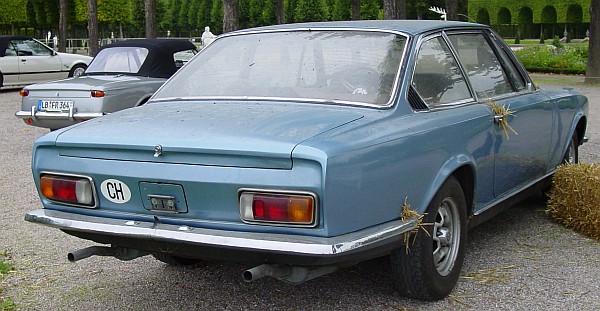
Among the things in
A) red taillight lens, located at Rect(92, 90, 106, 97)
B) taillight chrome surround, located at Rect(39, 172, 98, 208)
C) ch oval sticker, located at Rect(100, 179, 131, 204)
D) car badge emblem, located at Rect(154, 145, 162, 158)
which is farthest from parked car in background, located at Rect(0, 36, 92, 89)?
car badge emblem, located at Rect(154, 145, 162, 158)

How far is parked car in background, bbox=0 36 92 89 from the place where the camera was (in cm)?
2075

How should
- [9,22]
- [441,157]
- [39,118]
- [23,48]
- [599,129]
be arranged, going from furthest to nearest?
1. [9,22]
2. [23,48]
3. [599,129]
4. [39,118]
5. [441,157]

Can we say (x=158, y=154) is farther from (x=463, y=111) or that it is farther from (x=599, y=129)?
(x=599, y=129)

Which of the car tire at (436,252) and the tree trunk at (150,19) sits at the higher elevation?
the tree trunk at (150,19)

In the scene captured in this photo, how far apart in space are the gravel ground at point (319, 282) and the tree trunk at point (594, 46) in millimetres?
15636

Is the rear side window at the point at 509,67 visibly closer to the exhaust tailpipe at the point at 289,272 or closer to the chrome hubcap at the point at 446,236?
the chrome hubcap at the point at 446,236

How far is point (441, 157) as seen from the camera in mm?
4238

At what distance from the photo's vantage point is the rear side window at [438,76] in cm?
452

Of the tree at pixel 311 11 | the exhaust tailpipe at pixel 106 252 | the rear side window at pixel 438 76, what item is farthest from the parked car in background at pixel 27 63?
the tree at pixel 311 11

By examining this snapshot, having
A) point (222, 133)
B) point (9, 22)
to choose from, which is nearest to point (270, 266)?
point (222, 133)

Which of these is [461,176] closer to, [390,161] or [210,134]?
[390,161]

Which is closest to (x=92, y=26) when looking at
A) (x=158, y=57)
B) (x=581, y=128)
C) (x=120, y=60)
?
(x=120, y=60)

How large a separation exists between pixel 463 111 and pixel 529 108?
3.32 ft

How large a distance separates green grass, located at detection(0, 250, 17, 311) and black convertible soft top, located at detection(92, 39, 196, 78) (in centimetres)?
578
